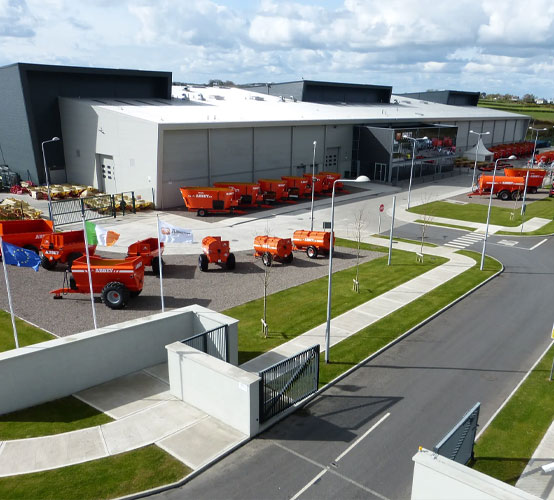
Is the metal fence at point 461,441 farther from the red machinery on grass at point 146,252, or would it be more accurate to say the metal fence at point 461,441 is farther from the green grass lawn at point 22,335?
the red machinery on grass at point 146,252

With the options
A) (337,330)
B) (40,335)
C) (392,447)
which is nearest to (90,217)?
(40,335)

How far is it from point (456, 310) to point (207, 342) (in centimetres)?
1253

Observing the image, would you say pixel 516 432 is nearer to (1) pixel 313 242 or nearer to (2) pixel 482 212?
(1) pixel 313 242

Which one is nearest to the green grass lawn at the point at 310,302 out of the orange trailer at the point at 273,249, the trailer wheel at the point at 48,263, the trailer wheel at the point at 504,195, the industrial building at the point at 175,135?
the orange trailer at the point at 273,249

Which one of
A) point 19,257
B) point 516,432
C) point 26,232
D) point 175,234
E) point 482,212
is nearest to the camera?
point 516,432

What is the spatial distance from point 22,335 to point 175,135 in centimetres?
2567

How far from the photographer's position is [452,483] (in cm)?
949

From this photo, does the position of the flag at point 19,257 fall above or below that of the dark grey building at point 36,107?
below

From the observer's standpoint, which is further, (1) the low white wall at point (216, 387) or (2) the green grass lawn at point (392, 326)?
(2) the green grass lawn at point (392, 326)

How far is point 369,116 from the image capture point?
62.8 metres

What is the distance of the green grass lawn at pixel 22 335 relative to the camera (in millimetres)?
18328

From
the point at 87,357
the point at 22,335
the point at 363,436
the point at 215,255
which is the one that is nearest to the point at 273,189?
the point at 215,255

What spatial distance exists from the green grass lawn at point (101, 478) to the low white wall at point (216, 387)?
2011 millimetres

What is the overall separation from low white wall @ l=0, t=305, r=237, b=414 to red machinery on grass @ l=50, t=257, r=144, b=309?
494cm
